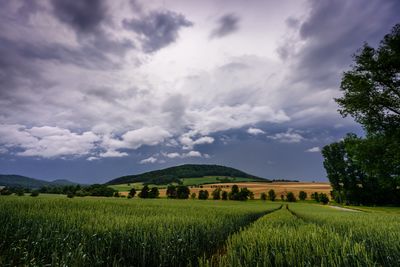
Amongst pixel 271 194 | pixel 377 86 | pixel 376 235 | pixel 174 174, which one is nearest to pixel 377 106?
pixel 377 86

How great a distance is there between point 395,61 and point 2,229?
27247 mm

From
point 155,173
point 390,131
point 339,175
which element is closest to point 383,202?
point 339,175

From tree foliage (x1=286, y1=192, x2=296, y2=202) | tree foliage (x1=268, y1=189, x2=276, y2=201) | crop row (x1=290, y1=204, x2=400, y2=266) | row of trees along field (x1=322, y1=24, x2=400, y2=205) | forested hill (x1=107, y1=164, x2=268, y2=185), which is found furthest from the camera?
forested hill (x1=107, y1=164, x2=268, y2=185)

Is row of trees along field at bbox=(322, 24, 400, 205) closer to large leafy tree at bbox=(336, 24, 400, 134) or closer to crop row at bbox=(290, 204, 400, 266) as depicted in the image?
large leafy tree at bbox=(336, 24, 400, 134)

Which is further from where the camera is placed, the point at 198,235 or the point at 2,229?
the point at 198,235

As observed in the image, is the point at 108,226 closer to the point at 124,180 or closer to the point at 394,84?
the point at 394,84

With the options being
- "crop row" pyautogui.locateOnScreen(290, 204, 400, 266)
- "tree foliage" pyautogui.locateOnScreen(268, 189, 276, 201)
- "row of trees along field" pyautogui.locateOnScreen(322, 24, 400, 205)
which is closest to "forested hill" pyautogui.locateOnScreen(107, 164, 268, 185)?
"tree foliage" pyautogui.locateOnScreen(268, 189, 276, 201)

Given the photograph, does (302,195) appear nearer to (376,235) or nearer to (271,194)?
(271,194)

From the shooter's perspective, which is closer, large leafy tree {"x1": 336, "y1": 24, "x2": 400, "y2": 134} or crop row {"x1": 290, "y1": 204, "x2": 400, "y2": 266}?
crop row {"x1": 290, "y1": 204, "x2": 400, "y2": 266}

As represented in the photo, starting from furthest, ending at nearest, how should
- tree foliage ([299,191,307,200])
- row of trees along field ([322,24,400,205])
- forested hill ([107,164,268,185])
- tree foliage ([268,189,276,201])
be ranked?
forested hill ([107,164,268,185]) → tree foliage ([299,191,307,200]) → tree foliage ([268,189,276,201]) → row of trees along field ([322,24,400,205])

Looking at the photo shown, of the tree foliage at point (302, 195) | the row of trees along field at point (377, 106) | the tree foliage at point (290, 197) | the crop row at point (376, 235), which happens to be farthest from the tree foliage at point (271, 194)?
the crop row at point (376, 235)

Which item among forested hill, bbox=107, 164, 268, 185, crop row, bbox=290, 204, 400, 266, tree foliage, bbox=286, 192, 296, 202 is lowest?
crop row, bbox=290, 204, 400, 266

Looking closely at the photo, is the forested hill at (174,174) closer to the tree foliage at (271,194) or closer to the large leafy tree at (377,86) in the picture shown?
the tree foliage at (271,194)

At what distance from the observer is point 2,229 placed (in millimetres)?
6340
